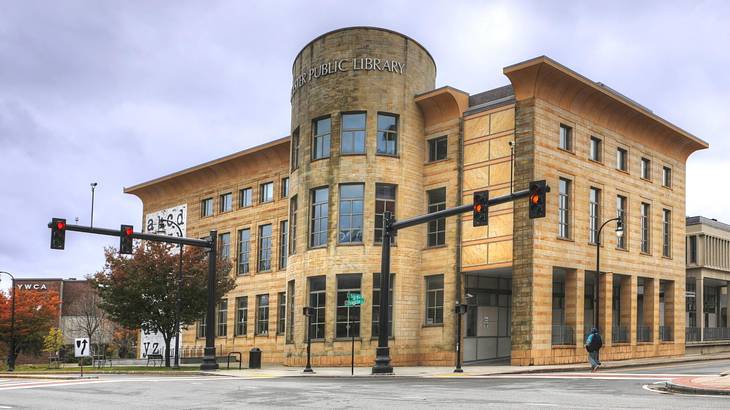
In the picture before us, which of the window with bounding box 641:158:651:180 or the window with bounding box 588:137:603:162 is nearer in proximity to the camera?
the window with bounding box 588:137:603:162

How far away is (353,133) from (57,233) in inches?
645

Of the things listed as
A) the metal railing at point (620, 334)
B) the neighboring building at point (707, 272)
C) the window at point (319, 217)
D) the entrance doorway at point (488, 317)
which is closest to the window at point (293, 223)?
the window at point (319, 217)

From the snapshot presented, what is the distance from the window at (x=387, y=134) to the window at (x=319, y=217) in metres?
3.61

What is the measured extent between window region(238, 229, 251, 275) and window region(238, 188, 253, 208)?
1798 millimetres

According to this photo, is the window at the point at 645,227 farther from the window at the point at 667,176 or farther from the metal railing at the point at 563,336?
the metal railing at the point at 563,336

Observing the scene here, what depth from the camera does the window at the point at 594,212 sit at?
42.1 meters

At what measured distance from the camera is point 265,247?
55.8 m

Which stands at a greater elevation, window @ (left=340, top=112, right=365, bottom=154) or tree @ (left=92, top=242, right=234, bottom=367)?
window @ (left=340, top=112, right=365, bottom=154)

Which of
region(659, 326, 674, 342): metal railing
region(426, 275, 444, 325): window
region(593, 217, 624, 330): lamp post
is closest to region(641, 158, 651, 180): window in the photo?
region(593, 217, 624, 330): lamp post

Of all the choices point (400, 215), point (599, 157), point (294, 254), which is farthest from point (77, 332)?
point (599, 157)

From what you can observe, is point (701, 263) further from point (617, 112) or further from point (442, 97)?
point (442, 97)

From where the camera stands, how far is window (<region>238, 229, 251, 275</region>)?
57.6 m

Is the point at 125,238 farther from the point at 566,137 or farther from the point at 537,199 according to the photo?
the point at 566,137

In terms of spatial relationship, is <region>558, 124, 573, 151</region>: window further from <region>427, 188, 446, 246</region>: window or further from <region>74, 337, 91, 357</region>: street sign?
<region>74, 337, 91, 357</region>: street sign
